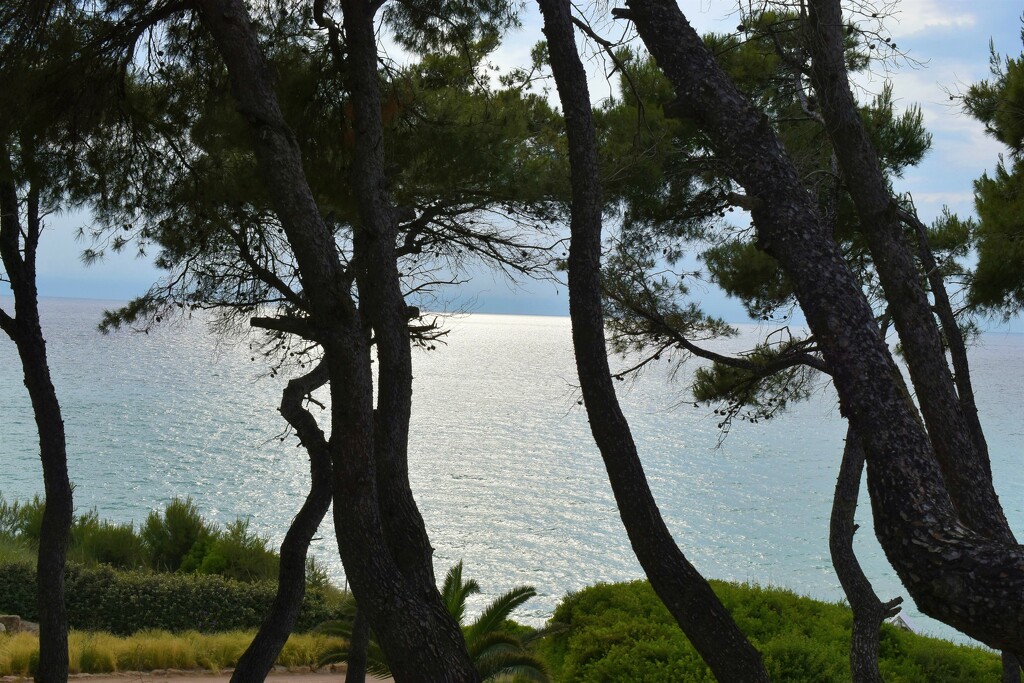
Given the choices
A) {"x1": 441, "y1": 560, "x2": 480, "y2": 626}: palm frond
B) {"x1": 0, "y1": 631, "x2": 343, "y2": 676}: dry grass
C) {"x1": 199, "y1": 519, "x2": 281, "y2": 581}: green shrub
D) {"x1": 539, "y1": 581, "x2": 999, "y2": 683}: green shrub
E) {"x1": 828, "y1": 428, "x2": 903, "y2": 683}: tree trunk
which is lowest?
{"x1": 199, "y1": 519, "x2": 281, "y2": 581}: green shrub

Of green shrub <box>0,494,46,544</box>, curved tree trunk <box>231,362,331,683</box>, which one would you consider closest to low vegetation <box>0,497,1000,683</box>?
green shrub <box>0,494,46,544</box>

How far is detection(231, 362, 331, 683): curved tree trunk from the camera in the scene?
4.90m

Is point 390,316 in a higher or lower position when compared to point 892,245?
lower

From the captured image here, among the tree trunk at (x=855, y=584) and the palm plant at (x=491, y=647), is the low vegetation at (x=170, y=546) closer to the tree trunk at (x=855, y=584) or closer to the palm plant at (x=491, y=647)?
the palm plant at (x=491, y=647)

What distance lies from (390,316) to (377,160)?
792mm

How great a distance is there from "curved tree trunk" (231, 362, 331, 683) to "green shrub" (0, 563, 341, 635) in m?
7.91

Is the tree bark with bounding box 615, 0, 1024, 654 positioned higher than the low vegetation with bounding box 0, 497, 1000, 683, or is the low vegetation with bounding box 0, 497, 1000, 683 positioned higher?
the tree bark with bounding box 615, 0, 1024, 654

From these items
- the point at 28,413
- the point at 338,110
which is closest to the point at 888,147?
the point at 338,110

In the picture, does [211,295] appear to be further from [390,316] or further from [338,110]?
[390,316]

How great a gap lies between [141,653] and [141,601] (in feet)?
10.6

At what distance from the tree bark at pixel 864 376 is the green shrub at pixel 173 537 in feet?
48.7

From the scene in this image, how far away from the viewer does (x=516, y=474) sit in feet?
106

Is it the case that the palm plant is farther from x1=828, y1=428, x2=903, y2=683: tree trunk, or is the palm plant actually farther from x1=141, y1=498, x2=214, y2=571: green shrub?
x1=141, y1=498, x2=214, y2=571: green shrub

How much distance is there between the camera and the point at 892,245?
443cm
